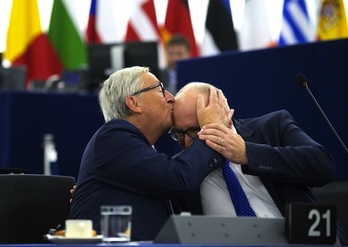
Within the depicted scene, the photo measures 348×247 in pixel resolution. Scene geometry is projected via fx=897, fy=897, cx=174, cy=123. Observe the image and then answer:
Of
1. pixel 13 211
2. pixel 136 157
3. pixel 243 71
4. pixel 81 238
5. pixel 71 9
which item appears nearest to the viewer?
pixel 81 238

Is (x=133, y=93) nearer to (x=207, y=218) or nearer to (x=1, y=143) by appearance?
(x=207, y=218)

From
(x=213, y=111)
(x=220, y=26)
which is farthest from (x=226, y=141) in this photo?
(x=220, y=26)

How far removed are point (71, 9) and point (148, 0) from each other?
0.85 m

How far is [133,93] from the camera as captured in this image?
3316 mm

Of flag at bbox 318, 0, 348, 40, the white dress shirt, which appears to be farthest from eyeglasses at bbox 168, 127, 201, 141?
flag at bbox 318, 0, 348, 40

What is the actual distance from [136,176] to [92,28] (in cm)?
717

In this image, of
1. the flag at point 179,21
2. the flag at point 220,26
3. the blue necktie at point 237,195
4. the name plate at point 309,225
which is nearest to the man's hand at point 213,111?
the blue necktie at point 237,195

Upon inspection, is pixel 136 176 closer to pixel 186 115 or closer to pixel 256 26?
pixel 186 115

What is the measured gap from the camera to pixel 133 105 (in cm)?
331

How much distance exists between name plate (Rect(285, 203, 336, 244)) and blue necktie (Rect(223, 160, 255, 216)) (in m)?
0.72

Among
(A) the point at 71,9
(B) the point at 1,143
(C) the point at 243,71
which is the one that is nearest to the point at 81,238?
(C) the point at 243,71

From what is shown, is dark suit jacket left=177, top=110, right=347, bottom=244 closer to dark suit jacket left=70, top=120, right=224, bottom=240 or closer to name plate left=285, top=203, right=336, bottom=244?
dark suit jacket left=70, top=120, right=224, bottom=240

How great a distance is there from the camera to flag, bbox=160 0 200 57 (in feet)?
32.2

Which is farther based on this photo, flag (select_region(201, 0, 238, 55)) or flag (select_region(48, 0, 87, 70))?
flag (select_region(48, 0, 87, 70))
